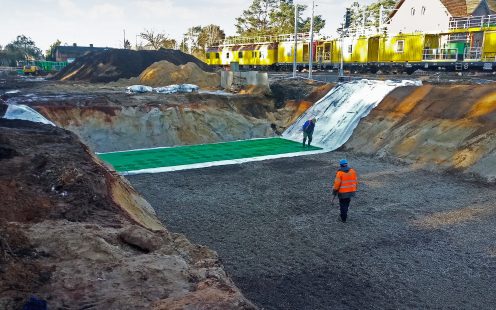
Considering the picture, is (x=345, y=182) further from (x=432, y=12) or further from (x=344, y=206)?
(x=432, y=12)

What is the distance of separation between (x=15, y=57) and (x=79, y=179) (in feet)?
288

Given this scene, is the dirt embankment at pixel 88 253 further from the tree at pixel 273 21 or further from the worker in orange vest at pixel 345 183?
the tree at pixel 273 21

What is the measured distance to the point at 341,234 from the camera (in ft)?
33.0

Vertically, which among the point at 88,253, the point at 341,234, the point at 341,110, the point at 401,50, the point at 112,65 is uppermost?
the point at 401,50

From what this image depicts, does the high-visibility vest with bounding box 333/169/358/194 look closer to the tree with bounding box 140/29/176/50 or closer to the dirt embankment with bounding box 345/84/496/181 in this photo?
the dirt embankment with bounding box 345/84/496/181

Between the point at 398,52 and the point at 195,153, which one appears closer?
the point at 195,153

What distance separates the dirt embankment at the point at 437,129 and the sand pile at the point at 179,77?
16115 millimetres

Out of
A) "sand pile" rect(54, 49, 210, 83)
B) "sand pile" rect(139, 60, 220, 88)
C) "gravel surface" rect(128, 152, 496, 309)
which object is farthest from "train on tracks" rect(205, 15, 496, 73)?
"gravel surface" rect(128, 152, 496, 309)

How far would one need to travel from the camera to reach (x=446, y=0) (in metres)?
37.8

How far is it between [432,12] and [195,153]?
28.9 meters

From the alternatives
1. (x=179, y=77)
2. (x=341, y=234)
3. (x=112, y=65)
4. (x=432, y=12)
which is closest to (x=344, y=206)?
(x=341, y=234)

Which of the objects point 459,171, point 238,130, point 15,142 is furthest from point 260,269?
point 238,130

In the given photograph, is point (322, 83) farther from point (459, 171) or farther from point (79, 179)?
point (79, 179)

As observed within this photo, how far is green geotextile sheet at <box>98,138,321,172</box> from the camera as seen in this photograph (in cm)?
1816
